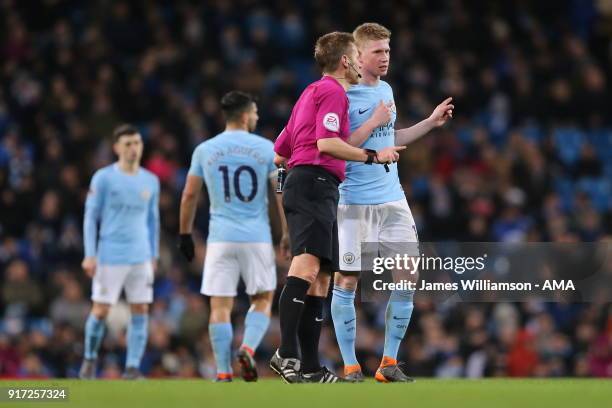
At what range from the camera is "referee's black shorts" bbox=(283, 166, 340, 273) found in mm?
8094

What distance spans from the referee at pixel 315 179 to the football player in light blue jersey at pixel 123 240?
3.71 metres

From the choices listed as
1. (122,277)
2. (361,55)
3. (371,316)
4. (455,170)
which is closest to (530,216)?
(455,170)

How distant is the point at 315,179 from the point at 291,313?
0.84m

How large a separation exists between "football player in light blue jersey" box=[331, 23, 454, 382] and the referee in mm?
306

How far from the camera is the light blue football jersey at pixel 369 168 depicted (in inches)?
343

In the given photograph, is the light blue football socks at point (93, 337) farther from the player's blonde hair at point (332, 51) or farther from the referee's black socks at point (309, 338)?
the player's blonde hair at point (332, 51)

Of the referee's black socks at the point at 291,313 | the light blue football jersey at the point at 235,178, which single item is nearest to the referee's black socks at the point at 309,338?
the referee's black socks at the point at 291,313

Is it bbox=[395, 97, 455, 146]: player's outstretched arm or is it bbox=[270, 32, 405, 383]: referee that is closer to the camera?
→ bbox=[270, 32, 405, 383]: referee

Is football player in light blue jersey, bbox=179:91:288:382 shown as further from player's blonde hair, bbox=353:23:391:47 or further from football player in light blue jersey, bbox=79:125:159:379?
football player in light blue jersey, bbox=79:125:159:379

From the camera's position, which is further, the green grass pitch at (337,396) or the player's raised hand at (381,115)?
the player's raised hand at (381,115)

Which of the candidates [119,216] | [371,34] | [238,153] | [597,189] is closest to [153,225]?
[119,216]

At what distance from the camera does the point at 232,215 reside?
10000 millimetres

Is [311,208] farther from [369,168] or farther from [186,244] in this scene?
[186,244]

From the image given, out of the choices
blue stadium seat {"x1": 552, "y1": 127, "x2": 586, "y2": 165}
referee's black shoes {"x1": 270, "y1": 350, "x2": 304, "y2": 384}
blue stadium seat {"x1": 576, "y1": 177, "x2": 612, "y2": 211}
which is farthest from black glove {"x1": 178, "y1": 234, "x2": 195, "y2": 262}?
blue stadium seat {"x1": 552, "y1": 127, "x2": 586, "y2": 165}
